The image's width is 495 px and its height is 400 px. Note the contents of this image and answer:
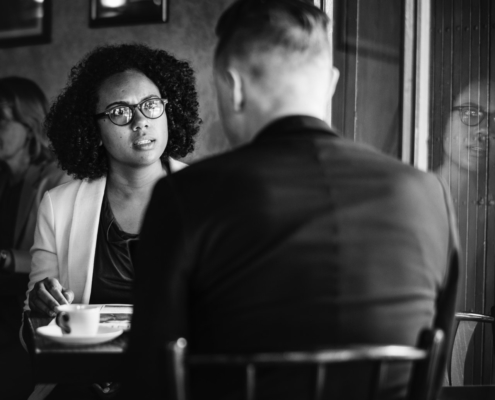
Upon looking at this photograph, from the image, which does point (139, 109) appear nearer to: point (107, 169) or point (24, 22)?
point (107, 169)

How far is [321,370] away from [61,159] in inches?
87.0

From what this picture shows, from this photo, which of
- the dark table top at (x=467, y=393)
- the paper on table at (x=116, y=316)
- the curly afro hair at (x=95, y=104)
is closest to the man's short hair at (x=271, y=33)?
the paper on table at (x=116, y=316)

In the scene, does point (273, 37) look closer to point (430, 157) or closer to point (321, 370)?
point (321, 370)

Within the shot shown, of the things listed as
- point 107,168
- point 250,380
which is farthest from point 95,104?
point 250,380

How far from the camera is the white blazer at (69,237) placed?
2.27m

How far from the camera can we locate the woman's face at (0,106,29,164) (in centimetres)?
388

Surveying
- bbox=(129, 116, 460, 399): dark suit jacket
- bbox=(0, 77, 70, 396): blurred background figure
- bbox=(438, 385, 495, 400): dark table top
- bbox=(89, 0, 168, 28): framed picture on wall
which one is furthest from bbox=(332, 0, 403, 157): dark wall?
bbox=(129, 116, 460, 399): dark suit jacket

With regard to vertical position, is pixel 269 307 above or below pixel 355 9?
below

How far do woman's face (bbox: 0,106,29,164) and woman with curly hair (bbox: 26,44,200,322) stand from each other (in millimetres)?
1183

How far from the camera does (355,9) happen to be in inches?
119

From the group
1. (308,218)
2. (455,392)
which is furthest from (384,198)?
(455,392)

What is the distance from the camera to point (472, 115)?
276 cm

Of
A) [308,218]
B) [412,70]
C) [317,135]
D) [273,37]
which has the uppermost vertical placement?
[412,70]

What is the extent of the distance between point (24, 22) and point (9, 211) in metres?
1.12
